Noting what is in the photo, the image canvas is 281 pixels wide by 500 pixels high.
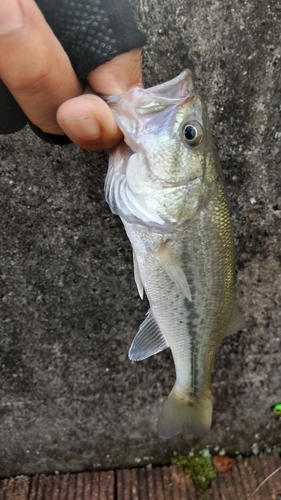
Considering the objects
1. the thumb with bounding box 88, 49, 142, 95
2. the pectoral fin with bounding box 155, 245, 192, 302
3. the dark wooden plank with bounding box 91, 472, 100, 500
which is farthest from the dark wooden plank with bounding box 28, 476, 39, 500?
the thumb with bounding box 88, 49, 142, 95

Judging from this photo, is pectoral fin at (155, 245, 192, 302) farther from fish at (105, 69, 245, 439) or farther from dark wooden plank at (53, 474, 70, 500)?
dark wooden plank at (53, 474, 70, 500)

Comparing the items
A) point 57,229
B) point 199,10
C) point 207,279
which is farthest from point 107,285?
point 199,10

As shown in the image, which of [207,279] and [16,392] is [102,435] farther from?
[207,279]

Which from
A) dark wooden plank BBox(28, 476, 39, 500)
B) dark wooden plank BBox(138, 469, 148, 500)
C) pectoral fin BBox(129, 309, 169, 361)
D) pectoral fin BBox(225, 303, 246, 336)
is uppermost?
pectoral fin BBox(129, 309, 169, 361)

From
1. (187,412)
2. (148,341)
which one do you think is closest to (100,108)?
(148,341)

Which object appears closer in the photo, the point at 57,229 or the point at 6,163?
the point at 6,163

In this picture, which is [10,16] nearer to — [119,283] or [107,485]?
[119,283]
